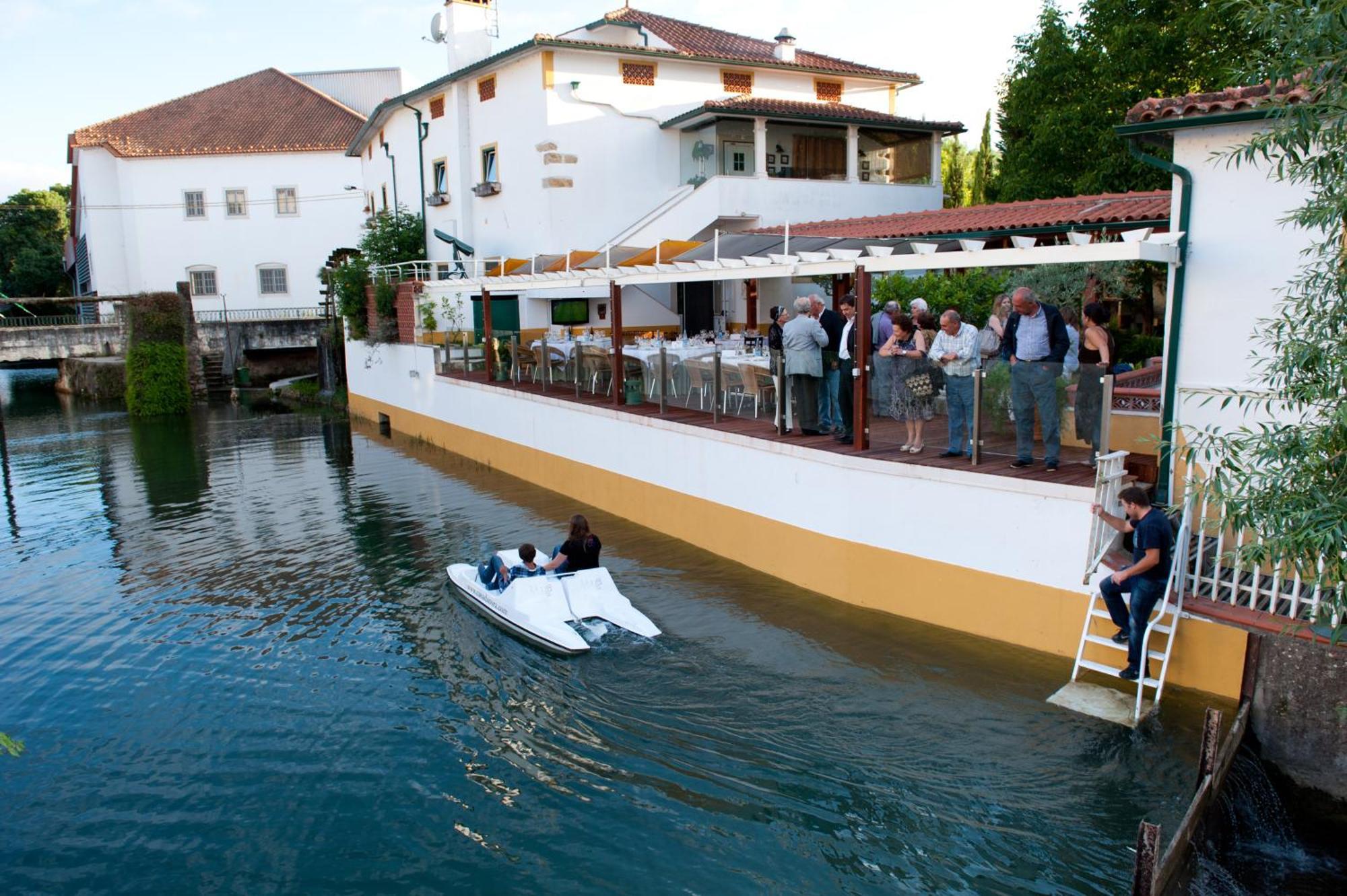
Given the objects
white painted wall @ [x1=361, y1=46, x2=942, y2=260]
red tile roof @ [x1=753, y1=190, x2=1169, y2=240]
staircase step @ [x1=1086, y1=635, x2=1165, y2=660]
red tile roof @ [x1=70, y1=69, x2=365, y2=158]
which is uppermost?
red tile roof @ [x1=70, y1=69, x2=365, y2=158]

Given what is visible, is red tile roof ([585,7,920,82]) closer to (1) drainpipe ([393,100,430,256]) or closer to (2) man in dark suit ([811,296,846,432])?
(1) drainpipe ([393,100,430,256])

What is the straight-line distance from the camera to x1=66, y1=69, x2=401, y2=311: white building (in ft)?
151

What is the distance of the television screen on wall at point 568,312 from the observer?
26641mm

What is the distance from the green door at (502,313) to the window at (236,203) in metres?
26.3

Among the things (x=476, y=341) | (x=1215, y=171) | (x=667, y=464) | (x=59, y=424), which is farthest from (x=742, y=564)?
(x=59, y=424)

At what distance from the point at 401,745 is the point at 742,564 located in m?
5.79

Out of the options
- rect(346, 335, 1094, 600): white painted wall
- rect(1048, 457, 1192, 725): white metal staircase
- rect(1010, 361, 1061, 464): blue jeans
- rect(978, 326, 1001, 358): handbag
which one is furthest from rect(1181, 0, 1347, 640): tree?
rect(978, 326, 1001, 358): handbag

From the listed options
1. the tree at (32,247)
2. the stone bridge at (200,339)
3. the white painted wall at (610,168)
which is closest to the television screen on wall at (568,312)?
the white painted wall at (610,168)

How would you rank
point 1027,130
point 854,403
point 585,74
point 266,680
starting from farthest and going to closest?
1. point 585,74
2. point 1027,130
3. point 854,403
4. point 266,680

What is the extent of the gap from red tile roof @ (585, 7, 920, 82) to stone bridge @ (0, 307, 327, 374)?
61.1 ft

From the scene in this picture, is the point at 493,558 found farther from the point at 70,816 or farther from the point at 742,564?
the point at 70,816

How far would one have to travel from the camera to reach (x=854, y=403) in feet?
37.2

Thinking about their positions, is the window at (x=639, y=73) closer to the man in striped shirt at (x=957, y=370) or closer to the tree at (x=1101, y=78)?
the tree at (x=1101, y=78)

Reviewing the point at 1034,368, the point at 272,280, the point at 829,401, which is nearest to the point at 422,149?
the point at 272,280
